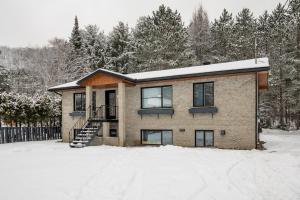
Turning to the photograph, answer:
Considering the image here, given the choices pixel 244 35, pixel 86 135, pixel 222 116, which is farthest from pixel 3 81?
pixel 222 116

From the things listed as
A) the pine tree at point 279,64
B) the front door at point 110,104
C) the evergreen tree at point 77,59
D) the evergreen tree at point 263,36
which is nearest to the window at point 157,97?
the front door at point 110,104

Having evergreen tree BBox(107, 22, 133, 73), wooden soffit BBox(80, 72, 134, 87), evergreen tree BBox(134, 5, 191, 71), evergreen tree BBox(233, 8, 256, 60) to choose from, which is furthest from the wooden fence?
evergreen tree BBox(233, 8, 256, 60)

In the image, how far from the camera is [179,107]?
16375mm

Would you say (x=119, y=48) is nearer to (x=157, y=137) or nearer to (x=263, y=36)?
(x=263, y=36)

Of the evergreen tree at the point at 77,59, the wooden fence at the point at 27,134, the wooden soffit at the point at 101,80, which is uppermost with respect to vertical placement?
the evergreen tree at the point at 77,59

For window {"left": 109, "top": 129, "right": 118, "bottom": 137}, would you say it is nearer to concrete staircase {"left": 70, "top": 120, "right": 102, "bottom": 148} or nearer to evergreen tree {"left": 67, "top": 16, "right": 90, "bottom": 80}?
concrete staircase {"left": 70, "top": 120, "right": 102, "bottom": 148}

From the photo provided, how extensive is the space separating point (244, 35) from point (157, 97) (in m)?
28.2

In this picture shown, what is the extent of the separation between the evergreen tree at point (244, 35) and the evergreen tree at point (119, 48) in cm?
1775

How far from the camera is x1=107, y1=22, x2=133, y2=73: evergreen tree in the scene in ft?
145

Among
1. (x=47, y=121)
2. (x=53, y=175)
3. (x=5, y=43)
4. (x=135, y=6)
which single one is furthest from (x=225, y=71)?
(x=5, y=43)

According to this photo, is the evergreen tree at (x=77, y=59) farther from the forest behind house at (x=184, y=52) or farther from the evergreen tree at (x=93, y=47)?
the evergreen tree at (x=93, y=47)

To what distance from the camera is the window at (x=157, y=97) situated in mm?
16972

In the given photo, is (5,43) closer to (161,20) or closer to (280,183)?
(161,20)

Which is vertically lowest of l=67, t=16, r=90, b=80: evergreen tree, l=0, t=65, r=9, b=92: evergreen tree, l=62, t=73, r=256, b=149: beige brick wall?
l=62, t=73, r=256, b=149: beige brick wall
